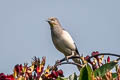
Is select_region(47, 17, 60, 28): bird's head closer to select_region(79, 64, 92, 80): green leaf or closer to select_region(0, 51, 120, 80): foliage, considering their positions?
select_region(0, 51, 120, 80): foliage

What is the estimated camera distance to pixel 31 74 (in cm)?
309

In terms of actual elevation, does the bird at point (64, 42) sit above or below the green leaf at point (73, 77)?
above

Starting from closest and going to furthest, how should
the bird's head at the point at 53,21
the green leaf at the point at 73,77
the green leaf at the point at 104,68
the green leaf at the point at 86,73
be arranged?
the green leaf at the point at 86,73 < the green leaf at the point at 104,68 < the green leaf at the point at 73,77 < the bird's head at the point at 53,21

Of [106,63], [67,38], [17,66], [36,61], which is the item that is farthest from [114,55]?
[67,38]

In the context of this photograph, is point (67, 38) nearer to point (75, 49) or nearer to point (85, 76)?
point (75, 49)

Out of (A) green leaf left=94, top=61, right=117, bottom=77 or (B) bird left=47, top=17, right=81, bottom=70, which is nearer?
(A) green leaf left=94, top=61, right=117, bottom=77

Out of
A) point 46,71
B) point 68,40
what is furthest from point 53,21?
point 46,71

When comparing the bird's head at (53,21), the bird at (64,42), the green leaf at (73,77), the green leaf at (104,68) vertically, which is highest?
the bird's head at (53,21)

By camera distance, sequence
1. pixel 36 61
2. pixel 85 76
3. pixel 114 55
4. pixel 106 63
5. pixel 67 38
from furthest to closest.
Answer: pixel 67 38, pixel 114 55, pixel 36 61, pixel 106 63, pixel 85 76

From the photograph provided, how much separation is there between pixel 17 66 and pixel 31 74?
142mm

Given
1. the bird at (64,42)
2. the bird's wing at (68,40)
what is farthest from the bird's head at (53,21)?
the bird's wing at (68,40)

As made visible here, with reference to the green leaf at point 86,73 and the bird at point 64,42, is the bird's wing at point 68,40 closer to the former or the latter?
the bird at point 64,42

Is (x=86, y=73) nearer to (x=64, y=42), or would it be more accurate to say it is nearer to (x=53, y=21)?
(x=64, y=42)

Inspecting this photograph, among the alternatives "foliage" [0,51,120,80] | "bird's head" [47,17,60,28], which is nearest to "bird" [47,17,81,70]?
"bird's head" [47,17,60,28]
